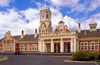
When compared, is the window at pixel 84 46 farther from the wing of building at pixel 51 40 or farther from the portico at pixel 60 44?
the portico at pixel 60 44

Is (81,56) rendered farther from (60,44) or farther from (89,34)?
(89,34)

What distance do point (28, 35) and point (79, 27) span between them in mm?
20767

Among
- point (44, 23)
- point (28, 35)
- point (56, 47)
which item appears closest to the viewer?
point (56, 47)

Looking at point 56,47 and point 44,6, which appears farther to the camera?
point 44,6

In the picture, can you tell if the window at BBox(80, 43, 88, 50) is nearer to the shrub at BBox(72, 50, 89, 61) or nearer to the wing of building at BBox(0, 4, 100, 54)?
the wing of building at BBox(0, 4, 100, 54)

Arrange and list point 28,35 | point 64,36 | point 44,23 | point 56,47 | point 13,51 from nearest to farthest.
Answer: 1. point 64,36
2. point 56,47
3. point 44,23
4. point 13,51
5. point 28,35

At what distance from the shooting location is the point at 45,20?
43.8 m

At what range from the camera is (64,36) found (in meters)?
36.6

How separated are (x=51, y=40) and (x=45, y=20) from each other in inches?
353

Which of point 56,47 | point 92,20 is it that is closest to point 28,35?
point 56,47

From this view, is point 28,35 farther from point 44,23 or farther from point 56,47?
point 56,47

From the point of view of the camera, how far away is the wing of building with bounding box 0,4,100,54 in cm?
3675

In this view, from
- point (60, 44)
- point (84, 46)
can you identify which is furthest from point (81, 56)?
point (84, 46)

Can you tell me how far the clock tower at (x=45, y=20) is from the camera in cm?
4384
